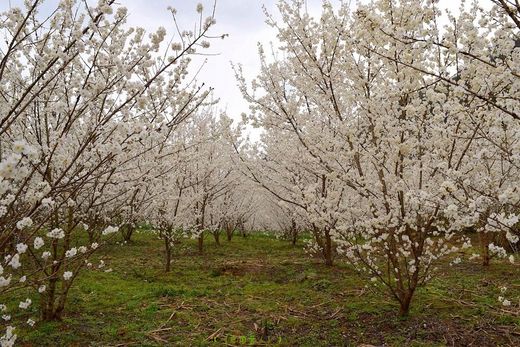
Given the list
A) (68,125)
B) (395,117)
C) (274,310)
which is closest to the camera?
(68,125)

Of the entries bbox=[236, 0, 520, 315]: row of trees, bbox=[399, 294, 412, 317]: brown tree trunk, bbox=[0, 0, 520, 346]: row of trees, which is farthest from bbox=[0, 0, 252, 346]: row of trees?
bbox=[399, 294, 412, 317]: brown tree trunk

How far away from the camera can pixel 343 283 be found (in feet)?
29.7

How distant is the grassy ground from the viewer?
5.85 metres

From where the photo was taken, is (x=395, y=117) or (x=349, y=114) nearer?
(x=395, y=117)

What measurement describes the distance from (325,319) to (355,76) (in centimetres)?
367

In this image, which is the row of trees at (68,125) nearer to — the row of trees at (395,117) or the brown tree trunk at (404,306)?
the row of trees at (395,117)

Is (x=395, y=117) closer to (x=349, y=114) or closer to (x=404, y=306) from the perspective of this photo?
(x=349, y=114)

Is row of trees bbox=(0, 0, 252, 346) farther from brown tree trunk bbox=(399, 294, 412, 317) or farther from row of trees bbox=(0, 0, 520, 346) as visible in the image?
brown tree trunk bbox=(399, 294, 412, 317)

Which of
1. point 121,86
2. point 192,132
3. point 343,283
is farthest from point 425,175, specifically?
point 192,132

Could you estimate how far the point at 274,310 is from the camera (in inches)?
288

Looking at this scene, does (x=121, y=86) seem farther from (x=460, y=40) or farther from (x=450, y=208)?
(x=460, y=40)

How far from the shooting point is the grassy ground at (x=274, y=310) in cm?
585

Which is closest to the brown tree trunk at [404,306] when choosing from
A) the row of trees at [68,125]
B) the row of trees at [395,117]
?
the row of trees at [395,117]

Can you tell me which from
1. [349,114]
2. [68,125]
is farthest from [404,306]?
[68,125]
